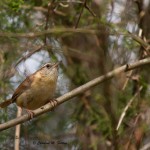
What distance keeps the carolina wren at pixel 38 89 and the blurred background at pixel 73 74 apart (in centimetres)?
13

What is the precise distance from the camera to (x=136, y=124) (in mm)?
4773

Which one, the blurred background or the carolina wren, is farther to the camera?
the carolina wren

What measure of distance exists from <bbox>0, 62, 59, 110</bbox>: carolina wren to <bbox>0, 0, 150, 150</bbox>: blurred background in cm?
13

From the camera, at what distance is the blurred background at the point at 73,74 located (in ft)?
13.7

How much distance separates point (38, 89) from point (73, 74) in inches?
44.4

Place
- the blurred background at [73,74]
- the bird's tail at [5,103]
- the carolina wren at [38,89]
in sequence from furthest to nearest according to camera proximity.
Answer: the bird's tail at [5,103] → the carolina wren at [38,89] → the blurred background at [73,74]

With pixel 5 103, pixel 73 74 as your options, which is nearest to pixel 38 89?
pixel 5 103

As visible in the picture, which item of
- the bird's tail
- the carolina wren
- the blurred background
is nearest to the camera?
the blurred background

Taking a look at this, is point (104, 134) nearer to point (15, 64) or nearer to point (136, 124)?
point (136, 124)

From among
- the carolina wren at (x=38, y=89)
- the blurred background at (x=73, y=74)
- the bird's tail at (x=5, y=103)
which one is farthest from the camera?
the bird's tail at (x=5, y=103)

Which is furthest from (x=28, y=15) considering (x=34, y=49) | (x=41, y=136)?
(x=41, y=136)

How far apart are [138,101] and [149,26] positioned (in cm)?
202

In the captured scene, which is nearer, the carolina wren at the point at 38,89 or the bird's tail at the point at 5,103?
the carolina wren at the point at 38,89

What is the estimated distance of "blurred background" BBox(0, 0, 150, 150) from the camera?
4.16 m
